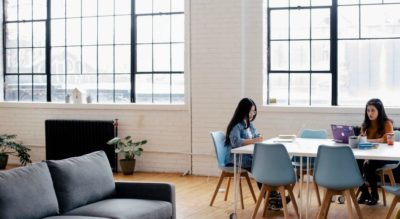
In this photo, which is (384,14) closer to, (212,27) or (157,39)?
(212,27)

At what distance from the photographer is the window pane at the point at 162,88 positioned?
9055 millimetres

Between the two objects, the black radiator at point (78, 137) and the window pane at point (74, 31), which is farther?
the window pane at point (74, 31)

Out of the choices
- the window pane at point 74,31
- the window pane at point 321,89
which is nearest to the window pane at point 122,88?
the window pane at point 74,31

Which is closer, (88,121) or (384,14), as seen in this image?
(384,14)

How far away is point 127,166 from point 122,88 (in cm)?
137

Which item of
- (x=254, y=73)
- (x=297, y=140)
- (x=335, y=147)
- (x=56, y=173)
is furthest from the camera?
(x=254, y=73)

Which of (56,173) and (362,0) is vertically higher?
(362,0)

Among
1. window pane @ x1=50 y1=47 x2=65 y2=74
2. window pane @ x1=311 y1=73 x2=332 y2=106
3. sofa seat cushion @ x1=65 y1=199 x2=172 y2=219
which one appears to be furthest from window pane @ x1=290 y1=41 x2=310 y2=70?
sofa seat cushion @ x1=65 y1=199 x2=172 y2=219

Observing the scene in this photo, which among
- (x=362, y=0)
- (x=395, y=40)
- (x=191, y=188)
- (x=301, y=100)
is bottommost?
(x=191, y=188)

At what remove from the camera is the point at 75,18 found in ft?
31.5

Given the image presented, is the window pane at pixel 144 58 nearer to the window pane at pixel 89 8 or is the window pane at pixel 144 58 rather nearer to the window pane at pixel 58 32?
the window pane at pixel 89 8

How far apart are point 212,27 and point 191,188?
2.42 meters

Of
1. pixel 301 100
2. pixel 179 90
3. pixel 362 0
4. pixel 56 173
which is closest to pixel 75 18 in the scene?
pixel 179 90

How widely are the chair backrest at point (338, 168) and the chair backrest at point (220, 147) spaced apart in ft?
4.59
